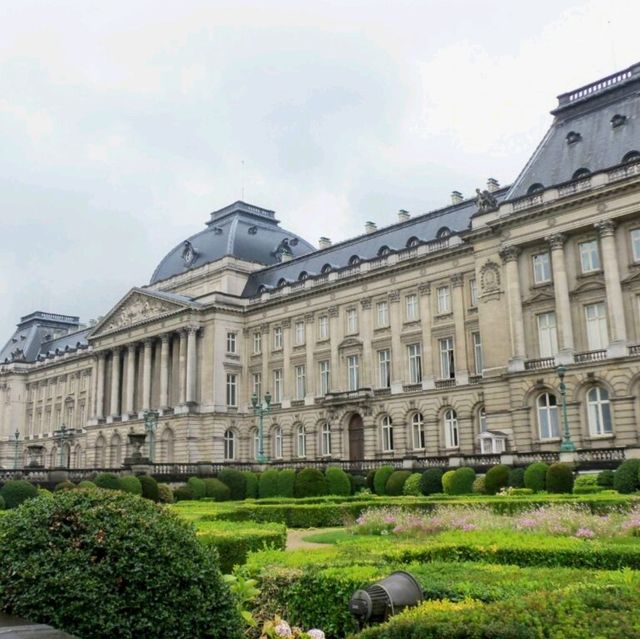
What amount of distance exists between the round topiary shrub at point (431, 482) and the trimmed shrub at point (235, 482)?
11.6m

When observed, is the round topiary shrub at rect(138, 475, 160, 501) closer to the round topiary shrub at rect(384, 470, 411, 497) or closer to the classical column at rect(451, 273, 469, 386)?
the round topiary shrub at rect(384, 470, 411, 497)

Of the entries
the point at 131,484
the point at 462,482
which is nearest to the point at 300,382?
the point at 131,484

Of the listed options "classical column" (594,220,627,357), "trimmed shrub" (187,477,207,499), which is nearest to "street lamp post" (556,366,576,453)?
"classical column" (594,220,627,357)

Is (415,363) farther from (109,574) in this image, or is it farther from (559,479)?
(109,574)

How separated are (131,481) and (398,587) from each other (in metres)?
31.5

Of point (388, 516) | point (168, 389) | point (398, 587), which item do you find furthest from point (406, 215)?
point (398, 587)

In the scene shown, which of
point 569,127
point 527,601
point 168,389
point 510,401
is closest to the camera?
point 527,601

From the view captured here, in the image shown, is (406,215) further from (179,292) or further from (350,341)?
(179,292)

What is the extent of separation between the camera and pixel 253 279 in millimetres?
72062

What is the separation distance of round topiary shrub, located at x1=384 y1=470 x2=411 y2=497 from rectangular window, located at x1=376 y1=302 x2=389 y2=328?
62.5 feet

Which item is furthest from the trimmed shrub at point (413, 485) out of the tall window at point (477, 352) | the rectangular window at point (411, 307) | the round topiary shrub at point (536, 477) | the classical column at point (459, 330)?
the rectangular window at point (411, 307)

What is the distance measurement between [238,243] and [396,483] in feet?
130

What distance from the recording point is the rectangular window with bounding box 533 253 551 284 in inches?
1766

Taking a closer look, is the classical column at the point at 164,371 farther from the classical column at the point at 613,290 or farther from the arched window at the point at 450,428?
the classical column at the point at 613,290
